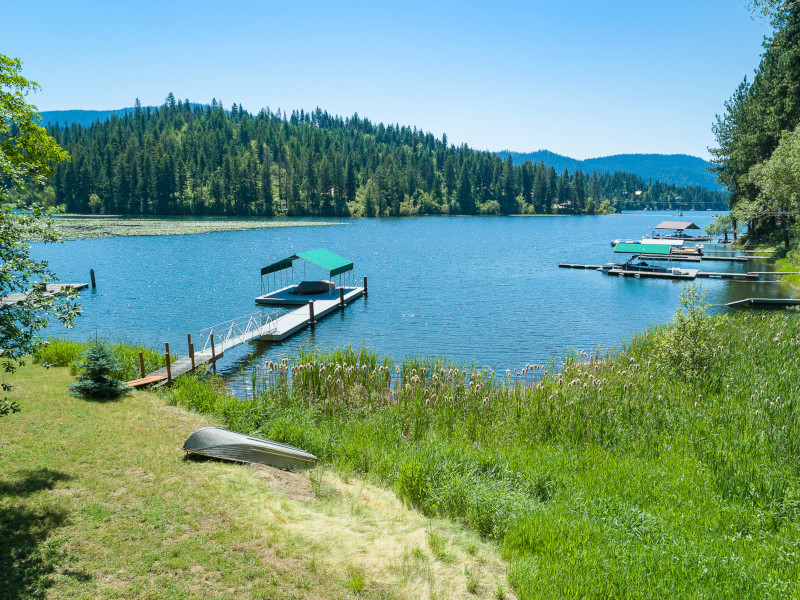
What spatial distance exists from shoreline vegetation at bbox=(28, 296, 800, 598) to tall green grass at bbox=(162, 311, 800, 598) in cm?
3

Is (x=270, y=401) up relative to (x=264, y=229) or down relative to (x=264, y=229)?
down

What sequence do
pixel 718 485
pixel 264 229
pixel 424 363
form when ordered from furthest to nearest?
pixel 264 229 < pixel 424 363 < pixel 718 485

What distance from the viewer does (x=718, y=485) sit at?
27.9 feet

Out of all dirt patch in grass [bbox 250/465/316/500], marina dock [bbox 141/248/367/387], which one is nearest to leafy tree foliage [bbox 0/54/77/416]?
dirt patch in grass [bbox 250/465/316/500]

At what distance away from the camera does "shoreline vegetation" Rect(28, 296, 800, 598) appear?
6.55 metres

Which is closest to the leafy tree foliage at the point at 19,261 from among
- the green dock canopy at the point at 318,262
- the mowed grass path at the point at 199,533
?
the mowed grass path at the point at 199,533

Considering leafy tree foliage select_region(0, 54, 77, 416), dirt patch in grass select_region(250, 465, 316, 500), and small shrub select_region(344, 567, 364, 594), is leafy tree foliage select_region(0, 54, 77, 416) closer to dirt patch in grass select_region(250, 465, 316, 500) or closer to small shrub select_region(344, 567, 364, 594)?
dirt patch in grass select_region(250, 465, 316, 500)

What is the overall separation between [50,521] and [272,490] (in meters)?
3.19

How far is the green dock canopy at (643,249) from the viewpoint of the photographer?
51875mm

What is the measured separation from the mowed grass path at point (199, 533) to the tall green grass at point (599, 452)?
0.90 meters

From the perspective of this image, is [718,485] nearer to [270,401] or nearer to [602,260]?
[270,401]

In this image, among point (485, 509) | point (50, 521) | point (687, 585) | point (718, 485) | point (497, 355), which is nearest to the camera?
point (687, 585)

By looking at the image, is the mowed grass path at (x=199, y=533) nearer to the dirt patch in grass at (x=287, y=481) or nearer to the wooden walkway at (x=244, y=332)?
the dirt patch in grass at (x=287, y=481)

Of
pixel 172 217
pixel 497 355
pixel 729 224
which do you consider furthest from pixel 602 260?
pixel 172 217
